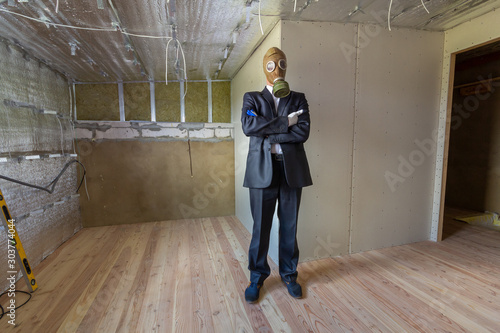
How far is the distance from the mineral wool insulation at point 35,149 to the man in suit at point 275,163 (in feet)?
6.25

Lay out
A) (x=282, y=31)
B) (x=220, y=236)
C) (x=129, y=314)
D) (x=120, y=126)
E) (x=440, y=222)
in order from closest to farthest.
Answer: (x=129, y=314) → (x=282, y=31) → (x=440, y=222) → (x=220, y=236) → (x=120, y=126)

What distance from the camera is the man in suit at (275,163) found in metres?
1.58

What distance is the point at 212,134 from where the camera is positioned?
3523 millimetres

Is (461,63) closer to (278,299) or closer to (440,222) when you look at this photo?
(440,222)

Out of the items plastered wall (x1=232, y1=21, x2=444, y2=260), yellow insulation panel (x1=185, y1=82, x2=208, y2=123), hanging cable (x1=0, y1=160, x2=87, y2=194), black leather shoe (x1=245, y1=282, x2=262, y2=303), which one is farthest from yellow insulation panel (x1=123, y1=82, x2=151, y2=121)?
black leather shoe (x1=245, y1=282, x2=262, y2=303)

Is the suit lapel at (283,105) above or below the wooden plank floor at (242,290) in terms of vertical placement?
above

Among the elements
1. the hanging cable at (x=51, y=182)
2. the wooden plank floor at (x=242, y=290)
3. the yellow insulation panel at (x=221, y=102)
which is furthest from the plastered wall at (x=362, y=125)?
the hanging cable at (x=51, y=182)

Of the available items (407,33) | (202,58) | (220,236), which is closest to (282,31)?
(202,58)

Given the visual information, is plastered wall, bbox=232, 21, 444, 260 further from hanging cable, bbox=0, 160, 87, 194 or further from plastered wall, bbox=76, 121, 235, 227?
hanging cable, bbox=0, 160, 87, 194

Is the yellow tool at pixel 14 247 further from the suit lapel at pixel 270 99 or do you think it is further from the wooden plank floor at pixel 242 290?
the suit lapel at pixel 270 99

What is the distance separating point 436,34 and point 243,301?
9.83ft

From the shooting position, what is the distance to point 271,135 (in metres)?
1.59

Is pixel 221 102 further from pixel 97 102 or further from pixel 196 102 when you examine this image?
pixel 97 102

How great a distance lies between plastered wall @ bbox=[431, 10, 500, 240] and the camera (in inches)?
80.8
